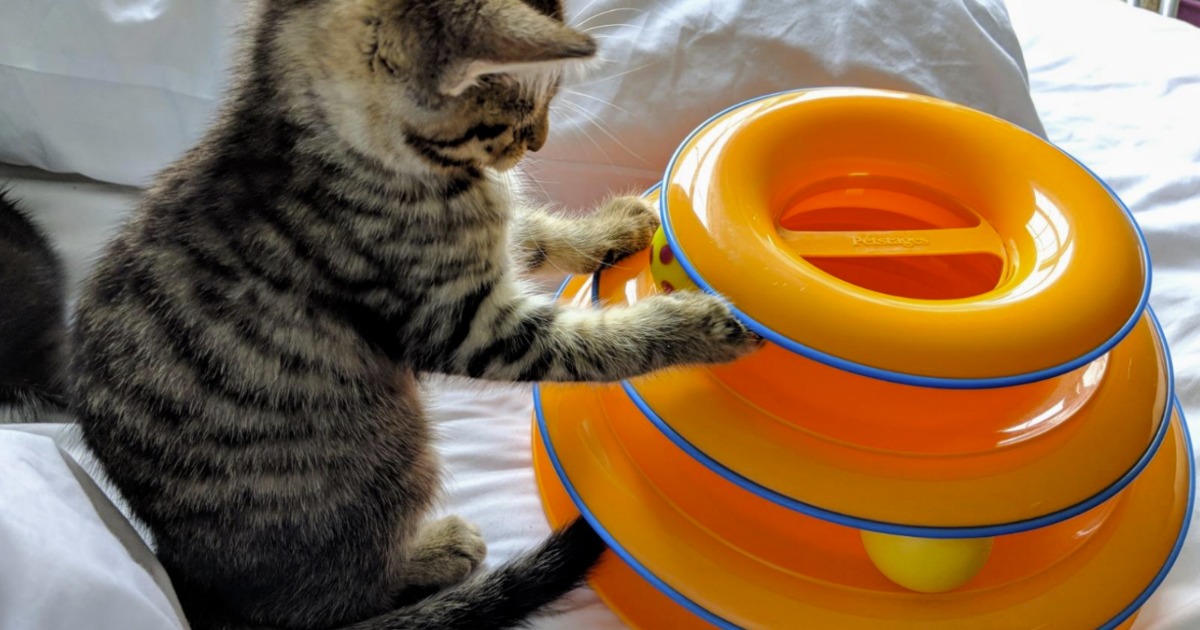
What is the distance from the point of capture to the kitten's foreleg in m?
0.88

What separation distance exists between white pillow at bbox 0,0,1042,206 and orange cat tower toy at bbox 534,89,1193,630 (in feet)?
0.83

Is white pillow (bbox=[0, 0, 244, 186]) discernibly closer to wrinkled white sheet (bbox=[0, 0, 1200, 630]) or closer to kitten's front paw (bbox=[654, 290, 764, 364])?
wrinkled white sheet (bbox=[0, 0, 1200, 630])

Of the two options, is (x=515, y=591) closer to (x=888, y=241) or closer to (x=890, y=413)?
(x=890, y=413)

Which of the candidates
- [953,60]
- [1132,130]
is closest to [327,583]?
[953,60]

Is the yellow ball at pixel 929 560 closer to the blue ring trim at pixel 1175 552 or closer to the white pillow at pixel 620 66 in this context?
the blue ring trim at pixel 1175 552

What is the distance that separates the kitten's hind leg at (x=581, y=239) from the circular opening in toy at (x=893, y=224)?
0.17 metres

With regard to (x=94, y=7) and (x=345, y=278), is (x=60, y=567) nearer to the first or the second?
(x=345, y=278)

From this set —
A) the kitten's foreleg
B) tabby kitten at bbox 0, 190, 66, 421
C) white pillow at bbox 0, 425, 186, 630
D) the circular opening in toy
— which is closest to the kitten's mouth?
the kitten's foreleg

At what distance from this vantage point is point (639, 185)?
1388mm

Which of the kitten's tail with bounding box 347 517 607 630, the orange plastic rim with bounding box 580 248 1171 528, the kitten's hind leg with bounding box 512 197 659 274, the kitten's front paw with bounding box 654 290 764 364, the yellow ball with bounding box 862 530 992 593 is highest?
the kitten's front paw with bounding box 654 290 764 364

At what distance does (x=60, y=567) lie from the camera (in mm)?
669

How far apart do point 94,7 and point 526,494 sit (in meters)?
0.90

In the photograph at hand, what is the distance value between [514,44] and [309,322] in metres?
0.36

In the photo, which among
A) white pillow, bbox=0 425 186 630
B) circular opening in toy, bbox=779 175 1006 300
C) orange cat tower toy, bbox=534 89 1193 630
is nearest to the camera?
white pillow, bbox=0 425 186 630
